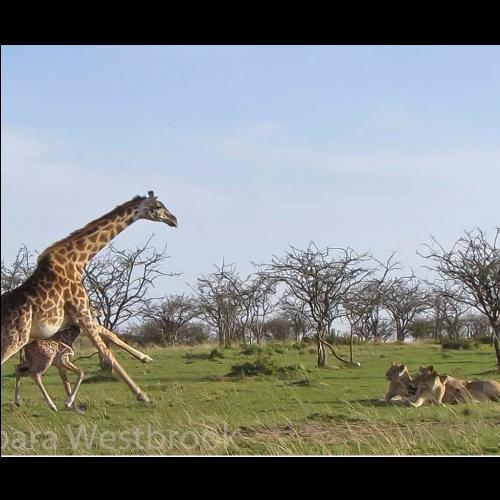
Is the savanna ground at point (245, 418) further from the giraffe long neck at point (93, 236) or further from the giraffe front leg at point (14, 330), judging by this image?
the giraffe long neck at point (93, 236)

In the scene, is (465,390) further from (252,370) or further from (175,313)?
(175,313)

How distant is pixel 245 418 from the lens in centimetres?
1134

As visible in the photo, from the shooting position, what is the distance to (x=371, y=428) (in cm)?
990

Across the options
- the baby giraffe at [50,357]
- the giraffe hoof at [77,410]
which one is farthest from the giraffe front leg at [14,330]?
the baby giraffe at [50,357]

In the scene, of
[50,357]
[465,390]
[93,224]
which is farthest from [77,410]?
[465,390]

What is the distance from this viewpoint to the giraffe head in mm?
6605

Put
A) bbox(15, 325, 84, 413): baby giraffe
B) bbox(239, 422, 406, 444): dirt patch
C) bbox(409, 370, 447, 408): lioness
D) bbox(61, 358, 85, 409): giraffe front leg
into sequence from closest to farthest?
1. bbox(239, 422, 406, 444): dirt patch
2. bbox(61, 358, 85, 409): giraffe front leg
3. bbox(15, 325, 84, 413): baby giraffe
4. bbox(409, 370, 447, 408): lioness

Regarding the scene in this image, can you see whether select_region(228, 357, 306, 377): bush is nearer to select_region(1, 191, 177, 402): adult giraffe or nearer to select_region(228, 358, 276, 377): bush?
select_region(228, 358, 276, 377): bush

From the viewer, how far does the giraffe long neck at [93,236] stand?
668 centimetres

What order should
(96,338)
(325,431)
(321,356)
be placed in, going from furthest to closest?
(321,356)
(325,431)
(96,338)

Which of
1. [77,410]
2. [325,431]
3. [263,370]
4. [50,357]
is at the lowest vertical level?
[325,431]

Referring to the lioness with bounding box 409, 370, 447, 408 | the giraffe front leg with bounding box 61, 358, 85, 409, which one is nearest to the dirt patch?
the lioness with bounding box 409, 370, 447, 408

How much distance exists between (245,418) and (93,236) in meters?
5.38

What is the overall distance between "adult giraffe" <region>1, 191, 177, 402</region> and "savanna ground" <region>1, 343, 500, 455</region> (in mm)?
1787
